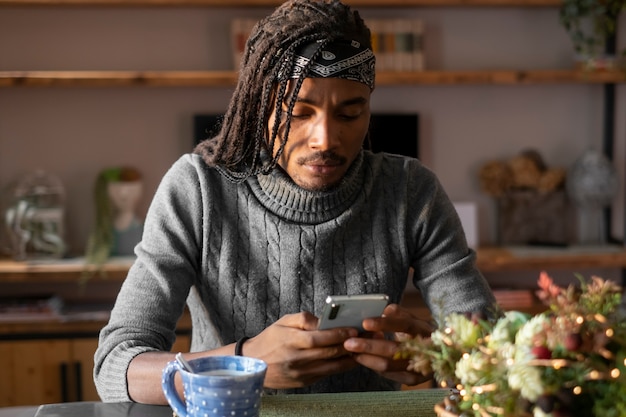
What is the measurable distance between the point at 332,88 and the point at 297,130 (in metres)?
0.10

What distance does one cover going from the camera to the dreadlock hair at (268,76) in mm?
1503

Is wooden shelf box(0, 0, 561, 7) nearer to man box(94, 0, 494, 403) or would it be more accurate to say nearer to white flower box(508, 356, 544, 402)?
man box(94, 0, 494, 403)

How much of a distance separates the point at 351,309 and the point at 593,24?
2.64 meters

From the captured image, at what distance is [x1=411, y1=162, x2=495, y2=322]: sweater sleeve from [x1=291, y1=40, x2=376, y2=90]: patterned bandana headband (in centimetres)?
30

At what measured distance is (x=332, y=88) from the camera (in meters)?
1.48

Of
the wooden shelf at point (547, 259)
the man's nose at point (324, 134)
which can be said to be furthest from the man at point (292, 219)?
the wooden shelf at point (547, 259)

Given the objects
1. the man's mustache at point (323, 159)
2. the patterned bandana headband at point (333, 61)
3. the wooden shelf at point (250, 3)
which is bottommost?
the man's mustache at point (323, 159)

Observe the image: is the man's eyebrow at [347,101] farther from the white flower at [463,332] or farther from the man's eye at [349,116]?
the white flower at [463,332]

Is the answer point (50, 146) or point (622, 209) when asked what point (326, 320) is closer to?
point (50, 146)

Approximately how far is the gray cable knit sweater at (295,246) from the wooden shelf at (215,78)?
1.54 meters

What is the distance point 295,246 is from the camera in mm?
1639

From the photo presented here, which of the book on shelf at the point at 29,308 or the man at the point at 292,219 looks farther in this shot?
the book on shelf at the point at 29,308

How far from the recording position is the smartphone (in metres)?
1.20

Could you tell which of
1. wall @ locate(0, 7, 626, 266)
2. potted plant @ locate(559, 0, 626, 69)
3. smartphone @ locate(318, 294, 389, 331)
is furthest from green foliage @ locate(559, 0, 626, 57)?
smartphone @ locate(318, 294, 389, 331)
